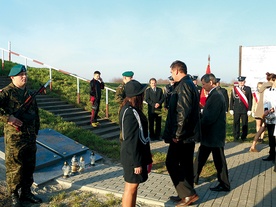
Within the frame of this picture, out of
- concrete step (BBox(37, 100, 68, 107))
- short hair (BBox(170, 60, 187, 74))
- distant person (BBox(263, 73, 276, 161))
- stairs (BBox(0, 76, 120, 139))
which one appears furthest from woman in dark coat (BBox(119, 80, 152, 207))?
concrete step (BBox(37, 100, 68, 107))

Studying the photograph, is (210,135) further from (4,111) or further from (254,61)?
(254,61)

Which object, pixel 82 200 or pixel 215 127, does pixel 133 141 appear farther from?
pixel 215 127

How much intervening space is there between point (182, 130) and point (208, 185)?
1.76 m

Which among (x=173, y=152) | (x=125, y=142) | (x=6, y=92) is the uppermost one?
(x=6, y=92)

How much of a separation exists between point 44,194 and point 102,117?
6483 mm

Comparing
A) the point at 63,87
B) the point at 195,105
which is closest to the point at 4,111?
the point at 195,105

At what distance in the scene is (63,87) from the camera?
13.1m

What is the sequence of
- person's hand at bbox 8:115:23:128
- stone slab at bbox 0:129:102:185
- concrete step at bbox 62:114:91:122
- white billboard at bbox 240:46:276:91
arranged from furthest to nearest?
white billboard at bbox 240:46:276:91 < concrete step at bbox 62:114:91:122 < stone slab at bbox 0:129:102:185 < person's hand at bbox 8:115:23:128

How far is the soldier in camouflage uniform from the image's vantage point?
13.5 ft

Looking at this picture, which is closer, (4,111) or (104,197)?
(4,111)

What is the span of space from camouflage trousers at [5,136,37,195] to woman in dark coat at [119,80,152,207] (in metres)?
1.71

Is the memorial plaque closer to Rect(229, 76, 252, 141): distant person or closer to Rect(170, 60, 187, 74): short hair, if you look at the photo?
Rect(170, 60, 187, 74): short hair

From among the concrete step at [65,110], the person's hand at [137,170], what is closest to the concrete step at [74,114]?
the concrete step at [65,110]

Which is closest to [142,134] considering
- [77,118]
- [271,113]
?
[271,113]
